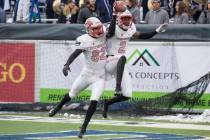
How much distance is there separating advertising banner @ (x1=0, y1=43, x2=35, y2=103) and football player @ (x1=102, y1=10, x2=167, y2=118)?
3428 millimetres

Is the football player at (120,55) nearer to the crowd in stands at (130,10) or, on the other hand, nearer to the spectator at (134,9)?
the crowd in stands at (130,10)

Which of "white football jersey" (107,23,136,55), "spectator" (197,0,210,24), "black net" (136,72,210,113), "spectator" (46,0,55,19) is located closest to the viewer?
"white football jersey" (107,23,136,55)

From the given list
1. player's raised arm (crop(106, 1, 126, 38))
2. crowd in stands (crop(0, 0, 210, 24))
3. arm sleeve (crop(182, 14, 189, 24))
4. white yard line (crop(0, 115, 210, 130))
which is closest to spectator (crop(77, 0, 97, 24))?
crowd in stands (crop(0, 0, 210, 24))

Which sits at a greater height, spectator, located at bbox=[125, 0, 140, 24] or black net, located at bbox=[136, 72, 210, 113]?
spectator, located at bbox=[125, 0, 140, 24]

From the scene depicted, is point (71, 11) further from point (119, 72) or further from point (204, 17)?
point (119, 72)

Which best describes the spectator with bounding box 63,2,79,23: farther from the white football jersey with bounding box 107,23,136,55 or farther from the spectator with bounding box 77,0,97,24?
the white football jersey with bounding box 107,23,136,55

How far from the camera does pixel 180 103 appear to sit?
47.7 feet

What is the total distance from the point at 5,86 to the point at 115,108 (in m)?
2.47

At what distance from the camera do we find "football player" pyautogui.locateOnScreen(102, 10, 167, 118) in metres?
12.0

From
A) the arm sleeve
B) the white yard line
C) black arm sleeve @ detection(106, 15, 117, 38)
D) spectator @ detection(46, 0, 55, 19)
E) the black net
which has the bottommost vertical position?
the white yard line

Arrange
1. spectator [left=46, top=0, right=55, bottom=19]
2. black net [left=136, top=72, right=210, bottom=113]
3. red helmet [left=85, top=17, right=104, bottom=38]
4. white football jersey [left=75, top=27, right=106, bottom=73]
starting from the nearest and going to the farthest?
red helmet [left=85, top=17, right=104, bottom=38] < white football jersey [left=75, top=27, right=106, bottom=73] < black net [left=136, top=72, right=210, bottom=113] < spectator [left=46, top=0, right=55, bottom=19]

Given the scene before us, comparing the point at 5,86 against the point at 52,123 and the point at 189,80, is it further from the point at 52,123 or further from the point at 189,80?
the point at 189,80

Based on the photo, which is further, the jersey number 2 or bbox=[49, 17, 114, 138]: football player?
the jersey number 2

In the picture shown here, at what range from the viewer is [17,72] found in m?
15.4
